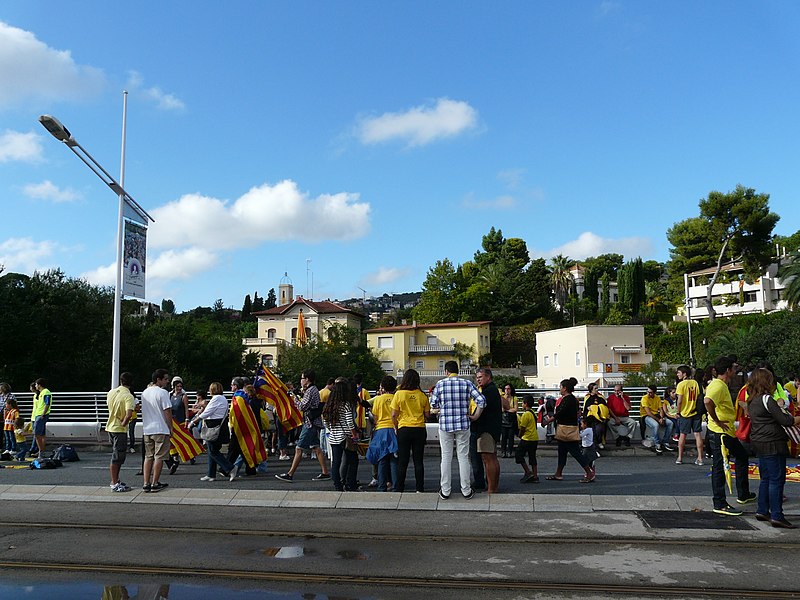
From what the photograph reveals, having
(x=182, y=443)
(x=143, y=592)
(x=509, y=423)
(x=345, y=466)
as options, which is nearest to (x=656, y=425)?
(x=509, y=423)

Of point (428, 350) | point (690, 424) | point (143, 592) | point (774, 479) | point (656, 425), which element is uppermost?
point (428, 350)

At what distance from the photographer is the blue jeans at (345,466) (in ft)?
36.1

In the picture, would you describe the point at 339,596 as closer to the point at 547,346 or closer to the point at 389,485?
the point at 389,485

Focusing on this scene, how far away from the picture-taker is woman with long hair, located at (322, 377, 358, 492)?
10.9m

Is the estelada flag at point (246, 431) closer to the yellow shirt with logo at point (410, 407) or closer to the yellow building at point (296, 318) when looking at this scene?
the yellow shirt with logo at point (410, 407)

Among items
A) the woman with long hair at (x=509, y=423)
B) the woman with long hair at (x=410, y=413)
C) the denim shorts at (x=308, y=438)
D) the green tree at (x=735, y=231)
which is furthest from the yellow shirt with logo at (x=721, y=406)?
the green tree at (x=735, y=231)

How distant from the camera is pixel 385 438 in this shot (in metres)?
10.8

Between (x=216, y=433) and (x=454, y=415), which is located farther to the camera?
(x=216, y=433)

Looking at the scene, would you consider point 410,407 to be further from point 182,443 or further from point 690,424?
point 690,424

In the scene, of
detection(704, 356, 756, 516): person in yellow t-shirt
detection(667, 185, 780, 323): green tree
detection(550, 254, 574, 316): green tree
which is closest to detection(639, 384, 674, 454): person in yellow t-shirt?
detection(704, 356, 756, 516): person in yellow t-shirt

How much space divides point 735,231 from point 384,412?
59311mm

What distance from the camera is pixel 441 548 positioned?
7.73 metres

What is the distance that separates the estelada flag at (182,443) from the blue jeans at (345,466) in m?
3.09

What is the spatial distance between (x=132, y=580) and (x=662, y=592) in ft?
15.3
